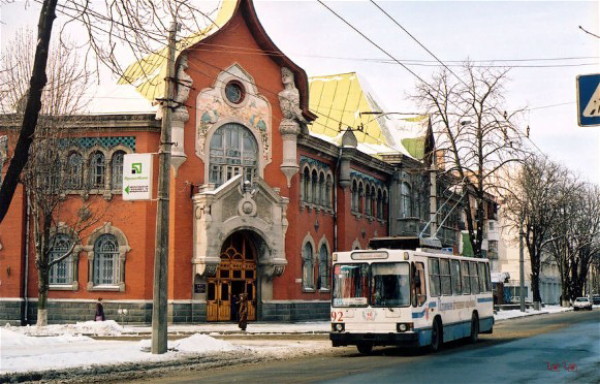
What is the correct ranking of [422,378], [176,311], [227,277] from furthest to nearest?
[227,277] → [176,311] → [422,378]

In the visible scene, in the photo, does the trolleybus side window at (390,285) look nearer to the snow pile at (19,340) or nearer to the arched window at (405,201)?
the snow pile at (19,340)

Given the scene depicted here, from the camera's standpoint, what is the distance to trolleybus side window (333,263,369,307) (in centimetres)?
2162

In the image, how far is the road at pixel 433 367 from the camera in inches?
591

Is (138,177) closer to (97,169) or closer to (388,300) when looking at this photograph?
(388,300)

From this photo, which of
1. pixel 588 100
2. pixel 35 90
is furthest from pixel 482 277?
pixel 35 90

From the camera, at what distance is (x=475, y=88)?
144 ft

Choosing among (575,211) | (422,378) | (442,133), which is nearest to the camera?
(422,378)

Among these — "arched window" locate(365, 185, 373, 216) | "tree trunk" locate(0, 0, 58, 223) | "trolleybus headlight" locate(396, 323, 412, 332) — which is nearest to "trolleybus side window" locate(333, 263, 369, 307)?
"trolleybus headlight" locate(396, 323, 412, 332)

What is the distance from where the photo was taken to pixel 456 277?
981 inches

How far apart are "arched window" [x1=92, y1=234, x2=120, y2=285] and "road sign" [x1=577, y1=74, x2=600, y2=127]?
84.8ft

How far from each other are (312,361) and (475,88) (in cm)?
2767

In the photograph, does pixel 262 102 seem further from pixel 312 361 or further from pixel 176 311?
pixel 312 361

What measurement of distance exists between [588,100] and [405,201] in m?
40.3

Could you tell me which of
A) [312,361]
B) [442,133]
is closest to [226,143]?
[442,133]
